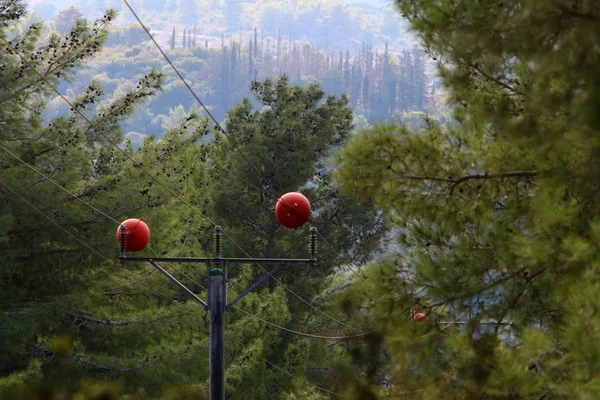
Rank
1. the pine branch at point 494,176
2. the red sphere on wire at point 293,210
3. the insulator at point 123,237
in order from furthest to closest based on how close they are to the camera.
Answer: the insulator at point 123,237 → the red sphere on wire at point 293,210 → the pine branch at point 494,176

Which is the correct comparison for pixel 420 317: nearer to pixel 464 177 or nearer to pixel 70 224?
pixel 464 177

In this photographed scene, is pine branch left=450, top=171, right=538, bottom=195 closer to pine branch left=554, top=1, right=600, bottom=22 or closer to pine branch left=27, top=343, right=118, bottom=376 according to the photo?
pine branch left=554, top=1, right=600, bottom=22

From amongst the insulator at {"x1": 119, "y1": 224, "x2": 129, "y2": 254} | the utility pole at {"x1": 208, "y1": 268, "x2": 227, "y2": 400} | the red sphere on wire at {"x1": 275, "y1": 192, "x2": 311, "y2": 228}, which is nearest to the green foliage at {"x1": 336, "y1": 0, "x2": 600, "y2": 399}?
the red sphere on wire at {"x1": 275, "y1": 192, "x2": 311, "y2": 228}

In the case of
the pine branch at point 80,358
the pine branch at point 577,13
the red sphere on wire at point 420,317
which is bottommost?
the pine branch at point 80,358

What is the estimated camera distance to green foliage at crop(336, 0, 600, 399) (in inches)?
194

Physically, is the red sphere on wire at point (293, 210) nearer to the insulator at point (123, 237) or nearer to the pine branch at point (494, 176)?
the insulator at point (123, 237)

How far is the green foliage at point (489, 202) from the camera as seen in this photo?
16.2ft

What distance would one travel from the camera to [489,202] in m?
6.13

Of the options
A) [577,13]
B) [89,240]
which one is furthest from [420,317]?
[89,240]

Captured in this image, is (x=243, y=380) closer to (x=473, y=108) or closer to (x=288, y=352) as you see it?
(x=288, y=352)

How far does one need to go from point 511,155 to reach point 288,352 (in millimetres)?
15352

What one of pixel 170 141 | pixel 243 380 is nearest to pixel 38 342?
pixel 170 141

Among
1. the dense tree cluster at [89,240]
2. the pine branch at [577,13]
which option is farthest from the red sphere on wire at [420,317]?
the dense tree cluster at [89,240]

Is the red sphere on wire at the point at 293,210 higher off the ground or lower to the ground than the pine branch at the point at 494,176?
higher
